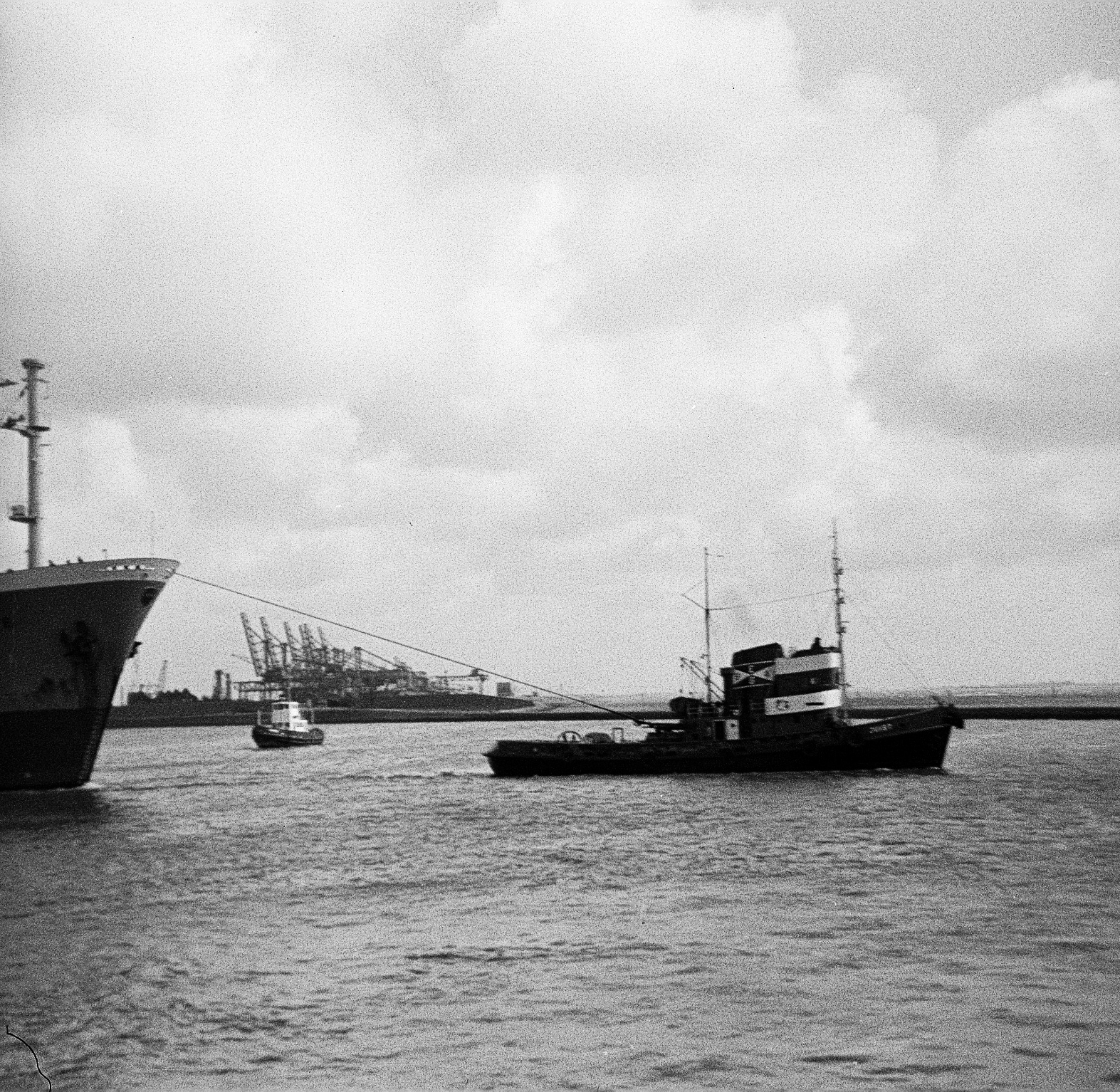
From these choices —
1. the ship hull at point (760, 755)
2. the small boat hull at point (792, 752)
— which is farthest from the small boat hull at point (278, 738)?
the small boat hull at point (792, 752)

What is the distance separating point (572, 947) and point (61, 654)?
2801 centimetres

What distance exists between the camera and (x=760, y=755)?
158 ft

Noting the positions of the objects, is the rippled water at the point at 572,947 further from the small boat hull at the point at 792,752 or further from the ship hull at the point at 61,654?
the small boat hull at the point at 792,752

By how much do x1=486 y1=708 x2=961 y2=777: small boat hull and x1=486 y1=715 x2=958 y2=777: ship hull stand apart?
0.10 feet

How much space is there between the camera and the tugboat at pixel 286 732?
336ft

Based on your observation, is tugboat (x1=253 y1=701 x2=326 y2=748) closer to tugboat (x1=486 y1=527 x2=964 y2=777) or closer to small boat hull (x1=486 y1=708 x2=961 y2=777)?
small boat hull (x1=486 y1=708 x2=961 y2=777)

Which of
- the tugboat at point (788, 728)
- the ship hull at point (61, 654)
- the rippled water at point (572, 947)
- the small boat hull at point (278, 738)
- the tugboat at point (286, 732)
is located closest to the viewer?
the rippled water at point (572, 947)

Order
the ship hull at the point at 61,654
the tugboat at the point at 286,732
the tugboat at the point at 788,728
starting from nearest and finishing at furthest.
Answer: the ship hull at the point at 61,654 → the tugboat at the point at 788,728 → the tugboat at the point at 286,732

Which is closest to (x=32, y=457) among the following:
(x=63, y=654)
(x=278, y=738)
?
(x=63, y=654)

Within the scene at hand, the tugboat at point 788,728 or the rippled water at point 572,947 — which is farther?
the tugboat at point 788,728

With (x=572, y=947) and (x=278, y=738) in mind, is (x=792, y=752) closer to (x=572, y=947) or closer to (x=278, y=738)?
(x=572, y=947)

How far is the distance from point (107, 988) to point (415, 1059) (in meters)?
5.90

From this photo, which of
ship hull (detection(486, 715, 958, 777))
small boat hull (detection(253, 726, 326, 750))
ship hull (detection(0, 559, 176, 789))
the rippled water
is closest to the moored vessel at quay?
ship hull (detection(0, 559, 176, 789))

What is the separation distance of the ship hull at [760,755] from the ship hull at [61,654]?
20.8 metres
